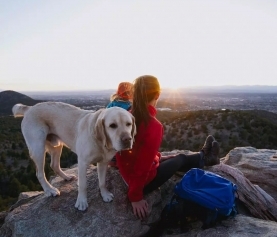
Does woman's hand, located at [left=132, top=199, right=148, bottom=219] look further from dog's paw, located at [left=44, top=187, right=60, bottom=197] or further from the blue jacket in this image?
the blue jacket

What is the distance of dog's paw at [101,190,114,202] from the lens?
14.0 ft

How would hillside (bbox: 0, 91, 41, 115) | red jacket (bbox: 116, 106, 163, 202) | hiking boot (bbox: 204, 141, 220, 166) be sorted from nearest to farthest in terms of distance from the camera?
red jacket (bbox: 116, 106, 163, 202)
hiking boot (bbox: 204, 141, 220, 166)
hillside (bbox: 0, 91, 41, 115)

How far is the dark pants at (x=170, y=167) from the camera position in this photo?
14.3ft

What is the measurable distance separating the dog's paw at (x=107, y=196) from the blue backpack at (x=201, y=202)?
76 cm

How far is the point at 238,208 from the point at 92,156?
2.42 metres

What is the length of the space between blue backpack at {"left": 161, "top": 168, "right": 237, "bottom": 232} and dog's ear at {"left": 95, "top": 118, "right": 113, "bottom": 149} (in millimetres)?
1197

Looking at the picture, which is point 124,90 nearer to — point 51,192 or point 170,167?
point 170,167

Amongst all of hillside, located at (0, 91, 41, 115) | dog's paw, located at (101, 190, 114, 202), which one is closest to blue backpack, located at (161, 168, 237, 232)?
dog's paw, located at (101, 190, 114, 202)

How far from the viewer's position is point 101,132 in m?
3.71

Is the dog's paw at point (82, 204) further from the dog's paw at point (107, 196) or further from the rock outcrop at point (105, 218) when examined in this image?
the dog's paw at point (107, 196)

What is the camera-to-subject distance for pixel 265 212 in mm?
4926

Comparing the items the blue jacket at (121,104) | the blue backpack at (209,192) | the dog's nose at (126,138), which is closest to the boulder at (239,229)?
the blue backpack at (209,192)

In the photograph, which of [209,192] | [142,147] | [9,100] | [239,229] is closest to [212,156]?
[209,192]

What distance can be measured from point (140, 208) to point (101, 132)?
46.5 inches
